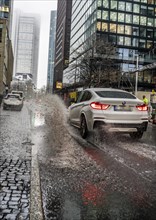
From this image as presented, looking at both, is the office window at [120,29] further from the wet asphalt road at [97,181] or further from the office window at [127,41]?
the wet asphalt road at [97,181]

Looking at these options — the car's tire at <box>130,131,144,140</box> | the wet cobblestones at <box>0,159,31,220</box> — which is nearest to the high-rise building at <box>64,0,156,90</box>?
the car's tire at <box>130,131,144,140</box>

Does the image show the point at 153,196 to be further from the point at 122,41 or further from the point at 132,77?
the point at 122,41

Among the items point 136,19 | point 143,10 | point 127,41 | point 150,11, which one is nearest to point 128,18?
point 136,19

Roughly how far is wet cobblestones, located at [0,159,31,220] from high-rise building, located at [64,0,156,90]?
5642 cm

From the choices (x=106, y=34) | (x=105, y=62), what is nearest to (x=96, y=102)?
(x=105, y=62)

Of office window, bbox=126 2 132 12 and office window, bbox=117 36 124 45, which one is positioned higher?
office window, bbox=126 2 132 12

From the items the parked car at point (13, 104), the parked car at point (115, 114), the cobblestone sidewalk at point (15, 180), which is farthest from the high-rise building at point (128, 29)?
the cobblestone sidewalk at point (15, 180)

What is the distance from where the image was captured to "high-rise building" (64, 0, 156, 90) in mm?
61250

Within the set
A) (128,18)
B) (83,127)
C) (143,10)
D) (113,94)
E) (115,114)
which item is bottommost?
(83,127)

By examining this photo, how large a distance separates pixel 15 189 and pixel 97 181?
129cm

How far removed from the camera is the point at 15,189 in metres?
3.71

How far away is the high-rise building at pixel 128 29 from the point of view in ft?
201

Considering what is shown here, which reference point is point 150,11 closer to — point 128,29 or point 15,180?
point 128,29

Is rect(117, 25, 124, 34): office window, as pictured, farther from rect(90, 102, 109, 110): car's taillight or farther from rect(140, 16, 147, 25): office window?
rect(90, 102, 109, 110): car's taillight
